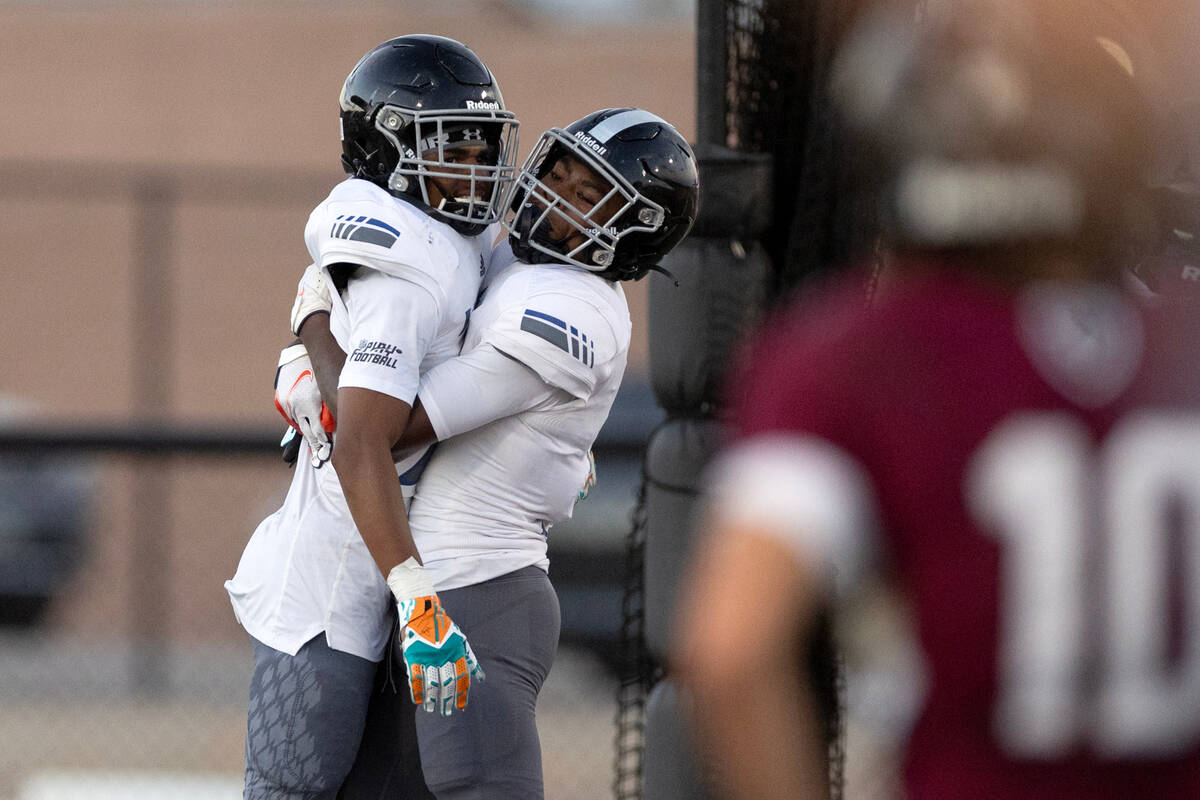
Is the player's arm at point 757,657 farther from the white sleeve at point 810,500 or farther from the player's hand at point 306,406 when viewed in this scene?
the player's hand at point 306,406

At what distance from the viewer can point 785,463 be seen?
4.33ft

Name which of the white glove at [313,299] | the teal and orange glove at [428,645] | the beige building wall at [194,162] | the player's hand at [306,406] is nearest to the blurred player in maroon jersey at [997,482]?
the teal and orange glove at [428,645]

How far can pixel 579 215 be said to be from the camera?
9.69ft

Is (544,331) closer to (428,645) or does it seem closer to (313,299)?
(313,299)

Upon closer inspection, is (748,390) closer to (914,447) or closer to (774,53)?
(914,447)

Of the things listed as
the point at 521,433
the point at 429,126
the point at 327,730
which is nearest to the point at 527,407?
the point at 521,433

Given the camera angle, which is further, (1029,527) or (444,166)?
(444,166)

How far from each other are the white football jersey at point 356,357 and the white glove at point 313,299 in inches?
1.6

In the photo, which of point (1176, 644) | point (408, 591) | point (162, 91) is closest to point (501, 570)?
point (408, 591)

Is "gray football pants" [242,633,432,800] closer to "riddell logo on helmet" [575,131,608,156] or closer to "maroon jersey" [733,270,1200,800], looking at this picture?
"riddell logo on helmet" [575,131,608,156]

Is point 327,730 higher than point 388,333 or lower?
lower

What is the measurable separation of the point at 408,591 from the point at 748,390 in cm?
132

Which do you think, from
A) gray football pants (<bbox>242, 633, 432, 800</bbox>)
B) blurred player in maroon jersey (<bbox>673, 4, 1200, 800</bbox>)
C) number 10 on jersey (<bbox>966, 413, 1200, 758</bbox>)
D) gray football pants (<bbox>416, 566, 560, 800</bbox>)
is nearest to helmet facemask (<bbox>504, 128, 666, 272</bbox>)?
gray football pants (<bbox>416, 566, 560, 800</bbox>)

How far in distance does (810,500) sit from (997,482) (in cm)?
15
